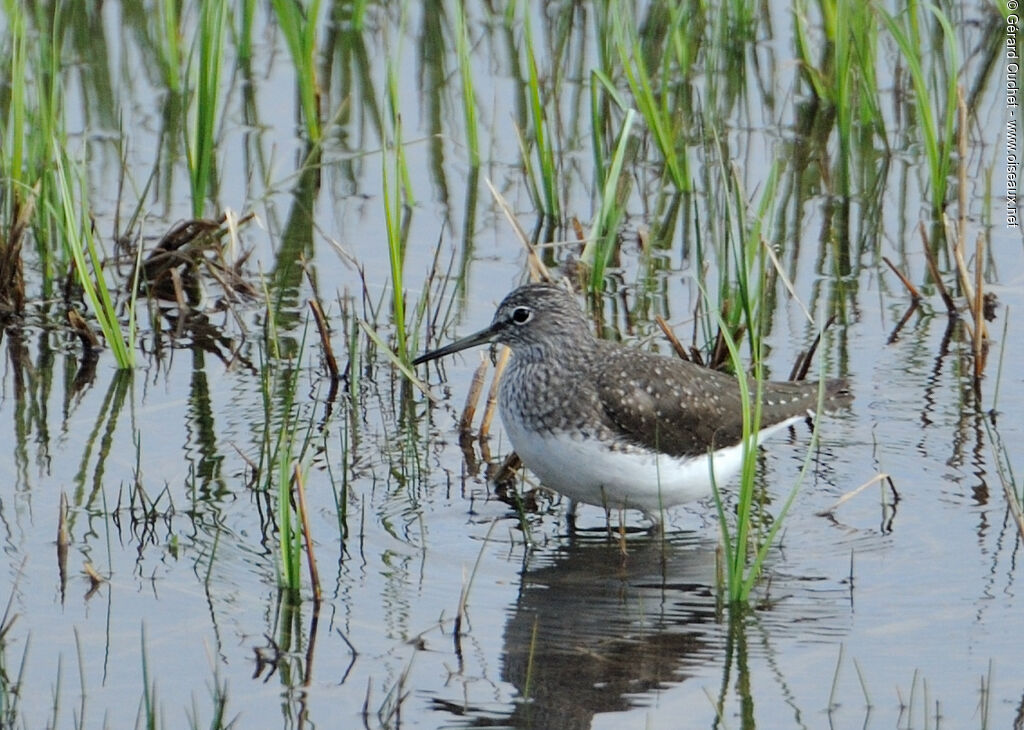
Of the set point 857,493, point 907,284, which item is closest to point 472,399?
point 857,493

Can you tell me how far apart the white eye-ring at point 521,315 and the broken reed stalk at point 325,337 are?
1304mm

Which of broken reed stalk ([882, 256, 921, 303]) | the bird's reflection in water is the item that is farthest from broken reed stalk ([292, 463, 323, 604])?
broken reed stalk ([882, 256, 921, 303])

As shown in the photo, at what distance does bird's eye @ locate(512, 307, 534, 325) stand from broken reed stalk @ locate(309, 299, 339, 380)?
1.31 m

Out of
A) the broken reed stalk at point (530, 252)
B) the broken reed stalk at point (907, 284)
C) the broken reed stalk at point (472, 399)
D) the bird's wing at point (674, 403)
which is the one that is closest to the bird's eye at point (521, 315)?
the bird's wing at point (674, 403)

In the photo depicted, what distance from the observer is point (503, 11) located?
600 inches

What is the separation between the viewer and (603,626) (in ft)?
22.1

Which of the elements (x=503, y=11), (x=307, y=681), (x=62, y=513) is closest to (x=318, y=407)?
(x=62, y=513)

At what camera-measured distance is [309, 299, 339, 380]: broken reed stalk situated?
352 inches

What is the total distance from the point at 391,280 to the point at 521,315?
2.54 metres

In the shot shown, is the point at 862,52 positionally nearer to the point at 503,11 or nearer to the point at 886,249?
the point at 886,249

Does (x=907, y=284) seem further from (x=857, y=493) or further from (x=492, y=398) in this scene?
(x=492, y=398)

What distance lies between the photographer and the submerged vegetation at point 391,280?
659cm

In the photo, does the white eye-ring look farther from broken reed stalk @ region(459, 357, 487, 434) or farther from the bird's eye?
broken reed stalk @ region(459, 357, 487, 434)

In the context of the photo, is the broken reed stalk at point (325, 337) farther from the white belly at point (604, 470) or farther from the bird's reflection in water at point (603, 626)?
the bird's reflection in water at point (603, 626)
